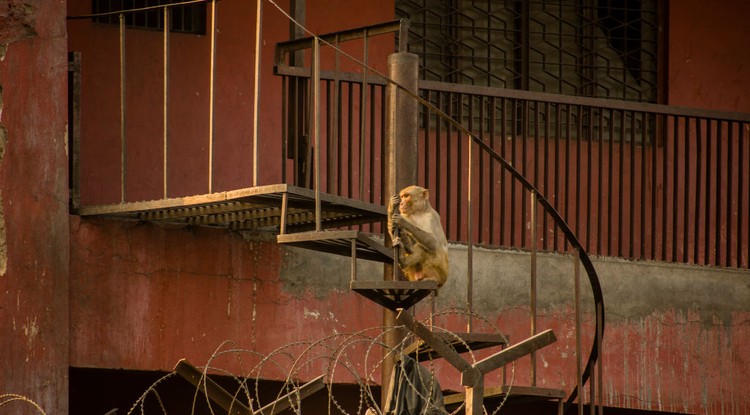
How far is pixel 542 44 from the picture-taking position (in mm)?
13492

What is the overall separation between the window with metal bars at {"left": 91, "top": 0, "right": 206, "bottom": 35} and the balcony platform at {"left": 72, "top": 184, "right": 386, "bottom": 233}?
189 cm

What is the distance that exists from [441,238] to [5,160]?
8.44 ft

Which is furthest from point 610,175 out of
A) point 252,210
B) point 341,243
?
point 252,210

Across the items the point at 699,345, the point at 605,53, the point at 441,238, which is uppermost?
the point at 605,53

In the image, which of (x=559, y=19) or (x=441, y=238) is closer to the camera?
(x=441, y=238)

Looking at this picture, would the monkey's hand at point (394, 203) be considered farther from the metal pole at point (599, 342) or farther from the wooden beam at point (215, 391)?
the metal pole at point (599, 342)

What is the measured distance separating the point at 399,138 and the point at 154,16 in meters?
2.46

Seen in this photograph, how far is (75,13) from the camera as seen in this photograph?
11812mm

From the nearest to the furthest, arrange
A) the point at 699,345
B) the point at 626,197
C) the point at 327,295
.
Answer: the point at 327,295
the point at 699,345
the point at 626,197

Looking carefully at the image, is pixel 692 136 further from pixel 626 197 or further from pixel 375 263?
pixel 375 263

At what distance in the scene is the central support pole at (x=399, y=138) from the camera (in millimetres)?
10633

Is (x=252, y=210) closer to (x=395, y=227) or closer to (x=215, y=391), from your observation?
(x=395, y=227)

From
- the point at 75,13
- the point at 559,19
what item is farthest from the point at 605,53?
the point at 75,13

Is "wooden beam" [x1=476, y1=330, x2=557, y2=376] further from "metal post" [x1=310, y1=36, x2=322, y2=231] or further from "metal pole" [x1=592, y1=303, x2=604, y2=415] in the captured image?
"metal post" [x1=310, y1=36, x2=322, y2=231]
